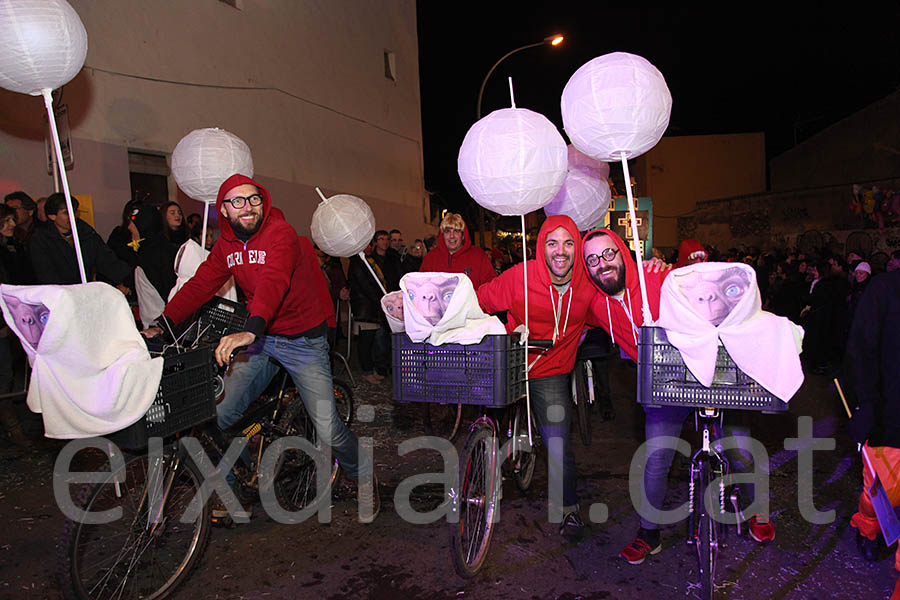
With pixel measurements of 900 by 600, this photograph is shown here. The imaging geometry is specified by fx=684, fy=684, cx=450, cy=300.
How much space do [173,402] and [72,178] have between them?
23.1 ft

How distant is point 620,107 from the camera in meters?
3.60

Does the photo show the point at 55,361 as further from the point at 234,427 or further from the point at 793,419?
the point at 793,419

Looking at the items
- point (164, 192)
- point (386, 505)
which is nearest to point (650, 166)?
point (164, 192)

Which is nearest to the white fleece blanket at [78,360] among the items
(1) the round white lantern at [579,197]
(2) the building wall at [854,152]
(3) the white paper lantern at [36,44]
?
(3) the white paper lantern at [36,44]

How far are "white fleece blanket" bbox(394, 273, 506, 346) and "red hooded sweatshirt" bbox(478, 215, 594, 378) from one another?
0.69 meters

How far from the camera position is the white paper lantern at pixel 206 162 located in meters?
5.30

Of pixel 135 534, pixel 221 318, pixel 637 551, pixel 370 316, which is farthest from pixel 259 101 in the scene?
pixel 637 551

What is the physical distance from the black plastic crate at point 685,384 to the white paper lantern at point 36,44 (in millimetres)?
3728

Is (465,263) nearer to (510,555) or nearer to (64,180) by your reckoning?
(510,555)

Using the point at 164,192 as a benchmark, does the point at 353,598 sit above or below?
below

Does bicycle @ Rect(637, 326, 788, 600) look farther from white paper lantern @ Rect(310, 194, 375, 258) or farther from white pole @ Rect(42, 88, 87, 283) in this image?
white paper lantern @ Rect(310, 194, 375, 258)

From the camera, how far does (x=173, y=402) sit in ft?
10.5

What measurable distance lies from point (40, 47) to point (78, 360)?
223 cm

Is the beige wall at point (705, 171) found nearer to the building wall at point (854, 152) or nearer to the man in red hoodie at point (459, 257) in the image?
the building wall at point (854, 152)
